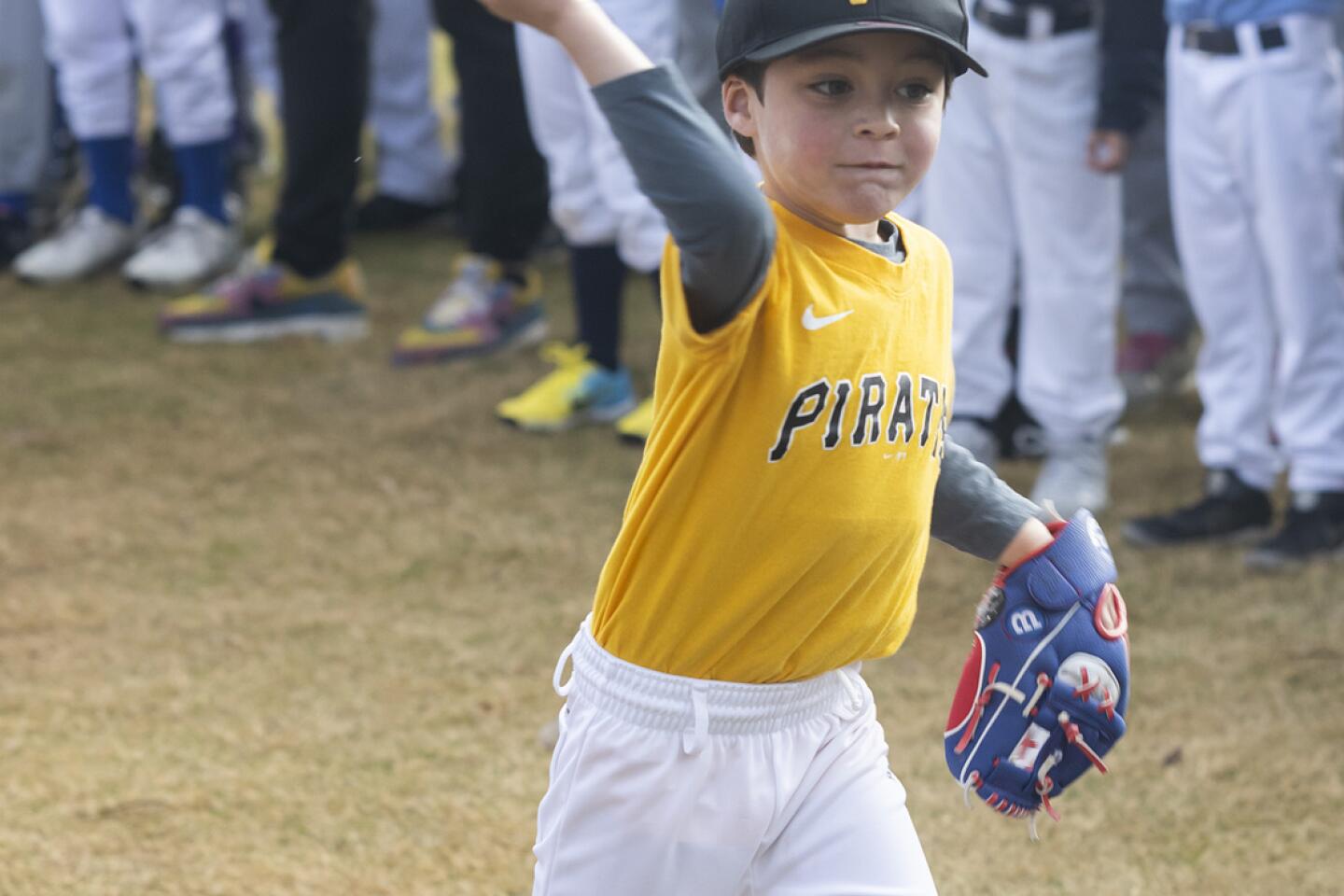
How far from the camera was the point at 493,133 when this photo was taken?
466cm

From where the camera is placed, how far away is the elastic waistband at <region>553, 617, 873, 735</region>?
1.57 meters

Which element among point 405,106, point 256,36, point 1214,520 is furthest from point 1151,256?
point 256,36

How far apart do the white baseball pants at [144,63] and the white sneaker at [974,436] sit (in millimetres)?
2693

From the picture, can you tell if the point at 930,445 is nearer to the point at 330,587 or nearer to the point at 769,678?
the point at 769,678

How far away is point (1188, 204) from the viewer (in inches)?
141

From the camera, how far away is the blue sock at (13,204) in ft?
18.7

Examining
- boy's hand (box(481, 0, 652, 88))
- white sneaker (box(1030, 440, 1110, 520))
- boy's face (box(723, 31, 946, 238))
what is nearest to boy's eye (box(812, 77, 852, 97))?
boy's face (box(723, 31, 946, 238))

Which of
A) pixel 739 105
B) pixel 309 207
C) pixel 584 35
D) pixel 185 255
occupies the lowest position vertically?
pixel 185 255

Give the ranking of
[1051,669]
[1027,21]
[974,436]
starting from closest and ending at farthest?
[1051,669], [1027,21], [974,436]

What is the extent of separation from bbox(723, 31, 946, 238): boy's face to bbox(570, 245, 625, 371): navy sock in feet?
9.25

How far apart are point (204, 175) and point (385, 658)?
294 centimetres

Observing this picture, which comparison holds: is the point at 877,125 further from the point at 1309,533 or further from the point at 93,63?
the point at 93,63

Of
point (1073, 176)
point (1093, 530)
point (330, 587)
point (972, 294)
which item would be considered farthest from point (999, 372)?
point (1093, 530)

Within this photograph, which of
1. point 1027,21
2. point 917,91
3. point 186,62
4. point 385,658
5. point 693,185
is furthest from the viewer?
point 186,62
